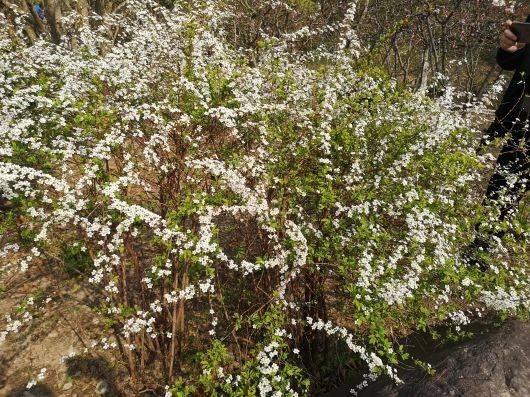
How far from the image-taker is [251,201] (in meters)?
3.46

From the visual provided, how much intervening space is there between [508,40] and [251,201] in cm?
418

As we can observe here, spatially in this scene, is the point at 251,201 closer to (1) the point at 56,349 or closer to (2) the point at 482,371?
(2) the point at 482,371

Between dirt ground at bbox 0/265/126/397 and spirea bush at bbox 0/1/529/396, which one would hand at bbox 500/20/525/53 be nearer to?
spirea bush at bbox 0/1/529/396

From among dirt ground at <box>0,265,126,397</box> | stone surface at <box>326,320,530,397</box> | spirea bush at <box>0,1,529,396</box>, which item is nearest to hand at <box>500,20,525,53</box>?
spirea bush at <box>0,1,529,396</box>

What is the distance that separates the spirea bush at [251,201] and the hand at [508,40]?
4.26 ft

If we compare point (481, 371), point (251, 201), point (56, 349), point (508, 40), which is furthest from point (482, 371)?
point (56, 349)

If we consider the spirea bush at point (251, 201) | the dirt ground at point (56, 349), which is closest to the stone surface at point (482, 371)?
the spirea bush at point (251, 201)

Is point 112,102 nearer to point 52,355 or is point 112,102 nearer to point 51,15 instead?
point 52,355

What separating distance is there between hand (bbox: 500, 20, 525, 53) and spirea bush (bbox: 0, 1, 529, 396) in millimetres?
1297

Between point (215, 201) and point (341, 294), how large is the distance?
204cm

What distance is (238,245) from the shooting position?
4996 mm

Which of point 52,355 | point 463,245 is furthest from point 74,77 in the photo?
point 463,245

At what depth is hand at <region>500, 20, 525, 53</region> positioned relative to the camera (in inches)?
193

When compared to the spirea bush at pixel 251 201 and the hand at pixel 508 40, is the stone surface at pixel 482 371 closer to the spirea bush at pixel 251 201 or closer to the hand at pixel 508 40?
the spirea bush at pixel 251 201
